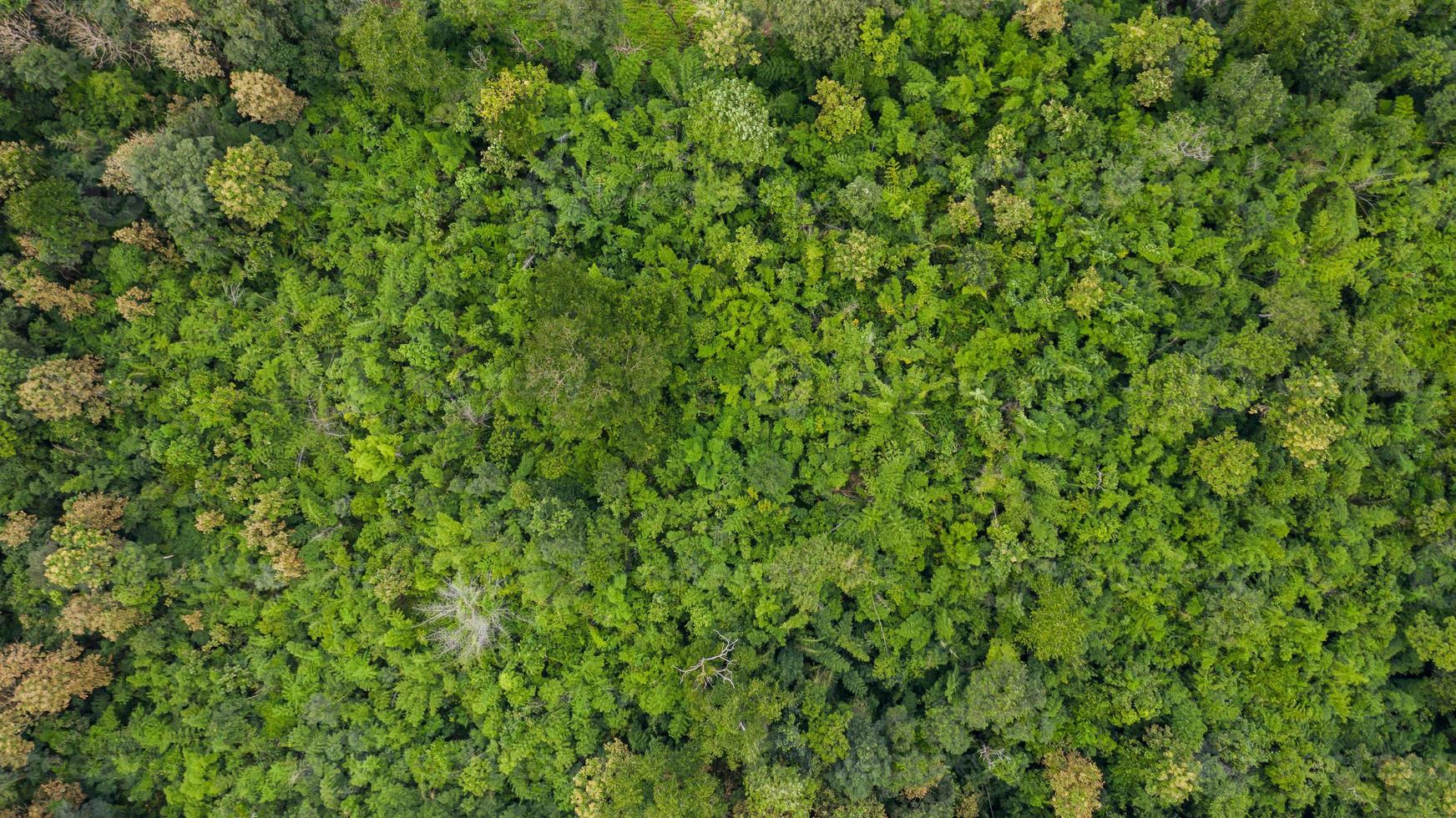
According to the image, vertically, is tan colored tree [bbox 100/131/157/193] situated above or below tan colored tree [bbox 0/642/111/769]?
above

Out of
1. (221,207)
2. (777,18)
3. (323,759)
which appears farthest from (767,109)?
(323,759)

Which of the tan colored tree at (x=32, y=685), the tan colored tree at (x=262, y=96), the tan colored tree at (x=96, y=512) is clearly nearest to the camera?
the tan colored tree at (x=262, y=96)

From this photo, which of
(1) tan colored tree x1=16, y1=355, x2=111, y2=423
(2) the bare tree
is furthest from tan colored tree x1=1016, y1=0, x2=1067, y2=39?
(1) tan colored tree x1=16, y1=355, x2=111, y2=423

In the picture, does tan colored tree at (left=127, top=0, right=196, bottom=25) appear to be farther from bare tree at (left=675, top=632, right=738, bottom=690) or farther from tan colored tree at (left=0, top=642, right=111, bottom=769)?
bare tree at (left=675, top=632, right=738, bottom=690)

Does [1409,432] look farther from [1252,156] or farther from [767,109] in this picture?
[767,109]

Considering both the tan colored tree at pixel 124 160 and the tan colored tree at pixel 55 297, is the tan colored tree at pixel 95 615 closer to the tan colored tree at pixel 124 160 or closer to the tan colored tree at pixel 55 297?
the tan colored tree at pixel 55 297

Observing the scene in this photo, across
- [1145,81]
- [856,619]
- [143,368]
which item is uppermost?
[1145,81]

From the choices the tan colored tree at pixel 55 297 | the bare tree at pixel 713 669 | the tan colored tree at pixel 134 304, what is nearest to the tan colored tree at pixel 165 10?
the tan colored tree at pixel 134 304
